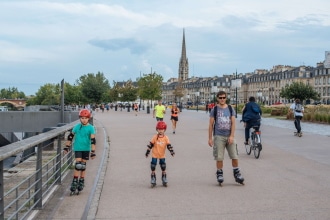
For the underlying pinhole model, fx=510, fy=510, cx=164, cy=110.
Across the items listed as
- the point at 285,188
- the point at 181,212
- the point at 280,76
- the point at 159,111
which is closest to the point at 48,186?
the point at 181,212

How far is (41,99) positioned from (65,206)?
145007mm

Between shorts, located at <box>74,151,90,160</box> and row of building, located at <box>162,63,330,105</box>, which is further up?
row of building, located at <box>162,63,330,105</box>

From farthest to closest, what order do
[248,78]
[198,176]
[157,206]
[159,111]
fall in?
[248,78], [159,111], [198,176], [157,206]

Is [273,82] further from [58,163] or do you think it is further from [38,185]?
[38,185]

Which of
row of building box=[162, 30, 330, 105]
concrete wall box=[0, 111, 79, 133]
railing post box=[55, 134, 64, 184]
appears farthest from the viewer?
row of building box=[162, 30, 330, 105]

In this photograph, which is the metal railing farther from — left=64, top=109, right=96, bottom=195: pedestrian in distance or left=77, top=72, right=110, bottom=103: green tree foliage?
left=77, top=72, right=110, bottom=103: green tree foliage

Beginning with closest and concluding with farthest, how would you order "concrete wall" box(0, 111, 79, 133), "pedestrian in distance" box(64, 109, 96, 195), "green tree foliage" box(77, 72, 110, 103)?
"pedestrian in distance" box(64, 109, 96, 195) → "concrete wall" box(0, 111, 79, 133) → "green tree foliage" box(77, 72, 110, 103)

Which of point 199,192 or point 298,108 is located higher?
point 298,108

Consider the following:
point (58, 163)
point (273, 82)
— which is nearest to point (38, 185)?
point (58, 163)

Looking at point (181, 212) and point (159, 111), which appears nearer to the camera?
point (181, 212)

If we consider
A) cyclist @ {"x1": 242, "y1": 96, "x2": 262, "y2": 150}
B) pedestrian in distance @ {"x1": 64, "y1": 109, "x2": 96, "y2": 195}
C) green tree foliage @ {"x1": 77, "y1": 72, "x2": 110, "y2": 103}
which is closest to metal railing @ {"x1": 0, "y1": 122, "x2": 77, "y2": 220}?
pedestrian in distance @ {"x1": 64, "y1": 109, "x2": 96, "y2": 195}

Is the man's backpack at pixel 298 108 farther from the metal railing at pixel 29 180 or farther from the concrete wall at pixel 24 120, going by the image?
the concrete wall at pixel 24 120

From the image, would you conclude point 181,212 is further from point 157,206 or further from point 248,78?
point 248,78

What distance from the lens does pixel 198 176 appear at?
10.1m
